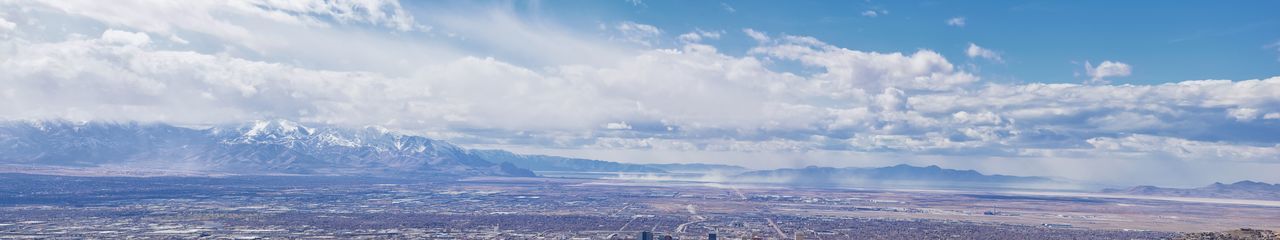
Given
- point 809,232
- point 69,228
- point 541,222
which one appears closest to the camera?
point 69,228

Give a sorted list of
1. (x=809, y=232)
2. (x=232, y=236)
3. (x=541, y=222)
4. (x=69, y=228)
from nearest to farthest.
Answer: (x=232, y=236) < (x=69, y=228) < (x=809, y=232) < (x=541, y=222)

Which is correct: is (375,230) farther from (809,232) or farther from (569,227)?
(809,232)

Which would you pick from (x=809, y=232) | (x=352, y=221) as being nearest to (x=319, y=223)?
(x=352, y=221)

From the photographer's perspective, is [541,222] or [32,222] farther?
[541,222]

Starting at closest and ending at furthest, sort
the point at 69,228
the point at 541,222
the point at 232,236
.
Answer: the point at 232,236 → the point at 69,228 → the point at 541,222

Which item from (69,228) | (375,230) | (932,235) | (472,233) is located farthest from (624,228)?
(69,228)

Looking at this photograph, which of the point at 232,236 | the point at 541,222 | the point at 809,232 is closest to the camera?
the point at 232,236

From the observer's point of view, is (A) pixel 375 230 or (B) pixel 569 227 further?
(B) pixel 569 227

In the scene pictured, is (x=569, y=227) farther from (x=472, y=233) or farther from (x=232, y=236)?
(x=232, y=236)
